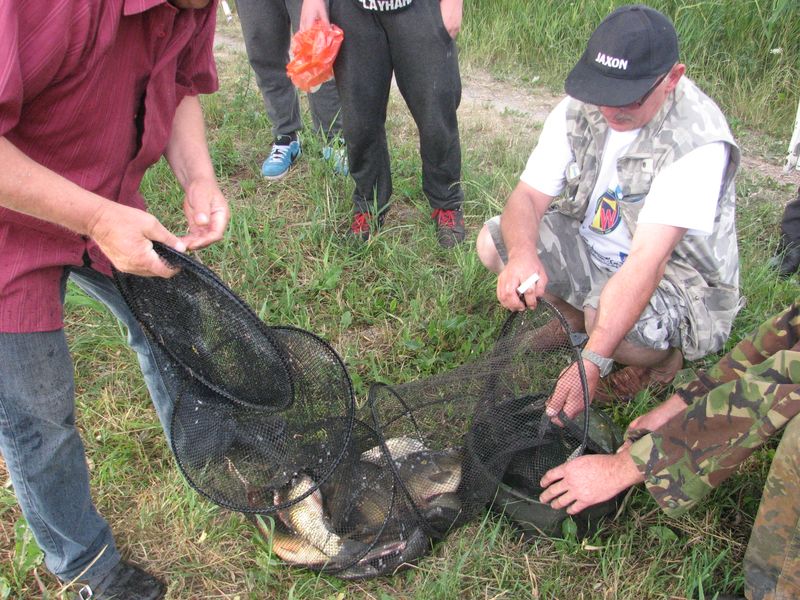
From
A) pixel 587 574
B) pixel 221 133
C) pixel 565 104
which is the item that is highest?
pixel 565 104

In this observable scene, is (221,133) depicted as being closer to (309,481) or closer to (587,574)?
(309,481)

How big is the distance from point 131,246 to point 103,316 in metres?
1.75

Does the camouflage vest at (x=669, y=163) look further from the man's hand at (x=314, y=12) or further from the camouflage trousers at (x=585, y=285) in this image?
the man's hand at (x=314, y=12)

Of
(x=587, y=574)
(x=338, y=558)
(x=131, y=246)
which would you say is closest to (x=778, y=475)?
(x=587, y=574)

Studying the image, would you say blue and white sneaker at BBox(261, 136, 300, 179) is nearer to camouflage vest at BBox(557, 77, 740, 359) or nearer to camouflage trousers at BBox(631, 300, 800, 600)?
camouflage vest at BBox(557, 77, 740, 359)

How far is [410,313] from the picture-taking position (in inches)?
132

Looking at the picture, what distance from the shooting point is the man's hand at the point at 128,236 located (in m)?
1.74

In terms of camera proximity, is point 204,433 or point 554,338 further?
point 554,338

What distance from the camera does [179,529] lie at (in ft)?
8.29

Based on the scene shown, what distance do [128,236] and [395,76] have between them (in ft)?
6.33

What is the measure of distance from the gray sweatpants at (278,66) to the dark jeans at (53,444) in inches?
92.6

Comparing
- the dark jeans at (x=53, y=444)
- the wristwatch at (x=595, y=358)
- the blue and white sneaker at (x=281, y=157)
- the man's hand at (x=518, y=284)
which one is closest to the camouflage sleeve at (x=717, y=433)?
the wristwatch at (x=595, y=358)

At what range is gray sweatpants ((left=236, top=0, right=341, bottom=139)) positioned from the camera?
4.00m

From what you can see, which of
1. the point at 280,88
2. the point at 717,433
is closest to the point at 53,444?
the point at 717,433
